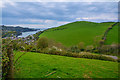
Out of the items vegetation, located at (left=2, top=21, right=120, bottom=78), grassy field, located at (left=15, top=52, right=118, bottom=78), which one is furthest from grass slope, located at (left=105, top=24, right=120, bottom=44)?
grassy field, located at (left=15, top=52, right=118, bottom=78)

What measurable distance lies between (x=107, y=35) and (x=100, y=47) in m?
5.20

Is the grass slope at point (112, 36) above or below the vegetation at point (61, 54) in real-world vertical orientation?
above

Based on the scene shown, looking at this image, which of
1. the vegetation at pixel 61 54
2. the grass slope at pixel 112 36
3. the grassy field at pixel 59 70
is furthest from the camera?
the grass slope at pixel 112 36

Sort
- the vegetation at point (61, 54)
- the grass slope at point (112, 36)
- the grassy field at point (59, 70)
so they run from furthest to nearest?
1. the grass slope at point (112, 36)
2. the grassy field at point (59, 70)
3. the vegetation at point (61, 54)

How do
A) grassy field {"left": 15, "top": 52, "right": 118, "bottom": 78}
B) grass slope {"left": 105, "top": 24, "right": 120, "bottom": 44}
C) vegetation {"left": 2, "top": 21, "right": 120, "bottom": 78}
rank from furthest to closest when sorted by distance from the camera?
grass slope {"left": 105, "top": 24, "right": 120, "bottom": 44} → grassy field {"left": 15, "top": 52, "right": 118, "bottom": 78} → vegetation {"left": 2, "top": 21, "right": 120, "bottom": 78}

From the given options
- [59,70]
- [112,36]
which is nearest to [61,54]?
[59,70]

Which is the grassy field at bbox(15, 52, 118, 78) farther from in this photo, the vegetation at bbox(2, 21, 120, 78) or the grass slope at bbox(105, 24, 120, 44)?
the grass slope at bbox(105, 24, 120, 44)

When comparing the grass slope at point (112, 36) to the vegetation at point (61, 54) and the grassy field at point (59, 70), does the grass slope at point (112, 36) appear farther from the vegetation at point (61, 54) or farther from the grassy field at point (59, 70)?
the grassy field at point (59, 70)

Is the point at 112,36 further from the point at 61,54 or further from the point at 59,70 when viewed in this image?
the point at 59,70

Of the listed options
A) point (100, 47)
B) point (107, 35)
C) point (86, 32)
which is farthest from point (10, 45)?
point (86, 32)

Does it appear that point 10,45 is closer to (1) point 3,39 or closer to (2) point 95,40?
(1) point 3,39

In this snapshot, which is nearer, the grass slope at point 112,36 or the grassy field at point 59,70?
the grassy field at point 59,70

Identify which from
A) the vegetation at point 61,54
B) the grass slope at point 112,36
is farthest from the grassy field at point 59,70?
the grass slope at point 112,36

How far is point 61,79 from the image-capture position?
10.4 feet
